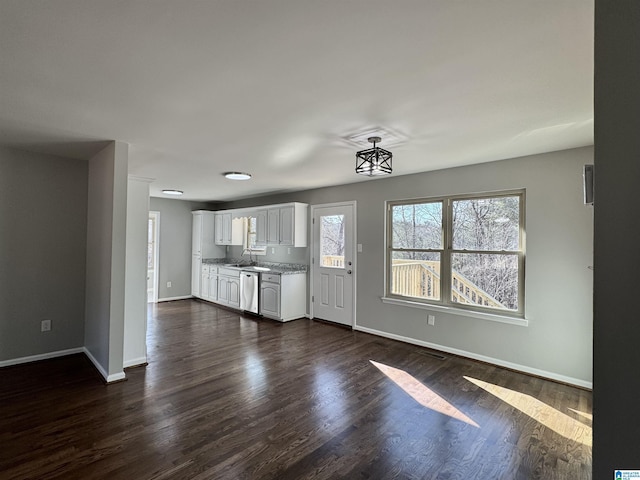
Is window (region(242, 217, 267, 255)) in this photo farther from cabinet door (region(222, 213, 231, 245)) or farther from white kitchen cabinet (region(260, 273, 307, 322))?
white kitchen cabinet (region(260, 273, 307, 322))

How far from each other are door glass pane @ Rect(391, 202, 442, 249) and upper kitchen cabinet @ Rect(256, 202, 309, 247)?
1.82 m

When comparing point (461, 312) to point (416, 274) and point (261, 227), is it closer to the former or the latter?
point (416, 274)

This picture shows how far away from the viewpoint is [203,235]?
750 cm

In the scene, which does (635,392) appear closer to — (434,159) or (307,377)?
(307,377)

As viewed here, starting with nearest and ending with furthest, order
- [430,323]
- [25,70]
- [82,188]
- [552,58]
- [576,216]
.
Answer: [552,58] < [25,70] < [576,216] < [82,188] < [430,323]

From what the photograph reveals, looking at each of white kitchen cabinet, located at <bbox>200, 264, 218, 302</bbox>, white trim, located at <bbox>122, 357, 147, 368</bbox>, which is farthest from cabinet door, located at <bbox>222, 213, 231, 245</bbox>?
white trim, located at <bbox>122, 357, 147, 368</bbox>

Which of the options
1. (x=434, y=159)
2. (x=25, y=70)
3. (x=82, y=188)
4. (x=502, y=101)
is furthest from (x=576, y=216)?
(x=82, y=188)

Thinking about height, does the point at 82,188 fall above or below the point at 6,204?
above

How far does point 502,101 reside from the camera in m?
2.16

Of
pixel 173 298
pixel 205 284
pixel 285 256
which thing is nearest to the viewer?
pixel 285 256

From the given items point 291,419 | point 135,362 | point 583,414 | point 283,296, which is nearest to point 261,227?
point 283,296

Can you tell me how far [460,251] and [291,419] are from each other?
2.80 metres

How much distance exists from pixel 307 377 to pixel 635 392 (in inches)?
113

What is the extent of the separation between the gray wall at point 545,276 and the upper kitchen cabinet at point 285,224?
7.98 ft
